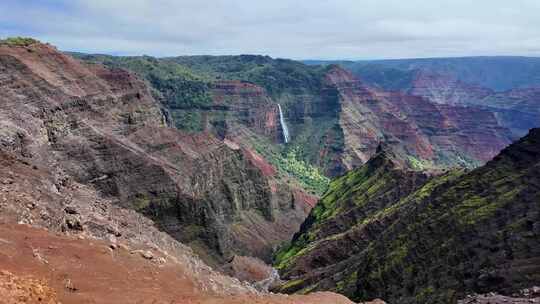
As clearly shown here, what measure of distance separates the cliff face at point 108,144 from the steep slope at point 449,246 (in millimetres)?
24147

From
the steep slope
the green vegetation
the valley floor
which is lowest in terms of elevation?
the steep slope

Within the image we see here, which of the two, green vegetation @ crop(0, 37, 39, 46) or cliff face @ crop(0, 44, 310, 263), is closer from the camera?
cliff face @ crop(0, 44, 310, 263)

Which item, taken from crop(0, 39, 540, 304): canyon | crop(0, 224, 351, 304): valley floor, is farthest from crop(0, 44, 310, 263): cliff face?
crop(0, 224, 351, 304): valley floor

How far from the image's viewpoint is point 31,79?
10638 cm

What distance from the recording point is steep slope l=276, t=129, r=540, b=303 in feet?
236

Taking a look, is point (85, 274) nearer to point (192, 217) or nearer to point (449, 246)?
point (449, 246)

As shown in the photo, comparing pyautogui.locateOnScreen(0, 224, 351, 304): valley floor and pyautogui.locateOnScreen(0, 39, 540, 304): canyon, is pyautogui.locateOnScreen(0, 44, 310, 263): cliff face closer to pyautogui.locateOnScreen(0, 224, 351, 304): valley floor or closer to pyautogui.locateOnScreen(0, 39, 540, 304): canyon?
pyautogui.locateOnScreen(0, 39, 540, 304): canyon

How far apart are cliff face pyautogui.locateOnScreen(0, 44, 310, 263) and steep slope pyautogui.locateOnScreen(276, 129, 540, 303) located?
2415 cm

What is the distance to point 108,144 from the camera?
113 meters

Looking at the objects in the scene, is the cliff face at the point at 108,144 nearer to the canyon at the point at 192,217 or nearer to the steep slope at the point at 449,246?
the canyon at the point at 192,217

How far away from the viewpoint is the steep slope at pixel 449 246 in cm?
7206

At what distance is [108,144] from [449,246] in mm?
64410

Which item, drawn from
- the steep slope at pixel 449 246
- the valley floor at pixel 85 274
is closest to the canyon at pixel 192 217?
the valley floor at pixel 85 274

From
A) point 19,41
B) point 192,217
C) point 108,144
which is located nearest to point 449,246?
point 192,217
